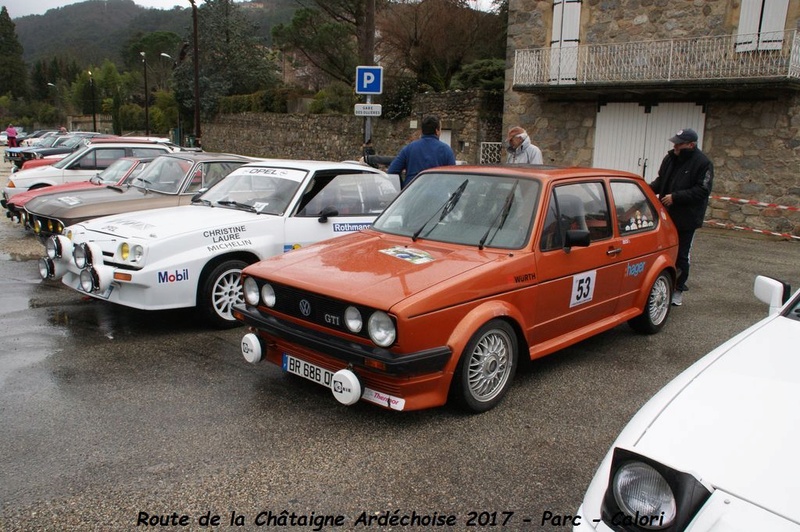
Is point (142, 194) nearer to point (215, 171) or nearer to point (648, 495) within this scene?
point (215, 171)

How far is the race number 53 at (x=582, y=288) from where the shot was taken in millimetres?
4766

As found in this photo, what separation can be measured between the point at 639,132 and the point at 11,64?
4630 inches

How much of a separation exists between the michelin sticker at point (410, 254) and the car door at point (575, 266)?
0.81 meters

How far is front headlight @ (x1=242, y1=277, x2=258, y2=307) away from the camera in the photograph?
4457 millimetres

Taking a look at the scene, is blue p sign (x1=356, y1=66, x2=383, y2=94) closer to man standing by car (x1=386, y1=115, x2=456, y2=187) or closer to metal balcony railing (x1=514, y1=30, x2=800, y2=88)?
man standing by car (x1=386, y1=115, x2=456, y2=187)

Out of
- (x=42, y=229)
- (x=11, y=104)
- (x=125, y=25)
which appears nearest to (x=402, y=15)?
(x=42, y=229)

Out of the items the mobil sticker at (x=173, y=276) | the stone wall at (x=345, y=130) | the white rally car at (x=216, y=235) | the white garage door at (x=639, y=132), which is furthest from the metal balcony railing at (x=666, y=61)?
the mobil sticker at (x=173, y=276)

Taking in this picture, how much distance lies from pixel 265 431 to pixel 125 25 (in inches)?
6451

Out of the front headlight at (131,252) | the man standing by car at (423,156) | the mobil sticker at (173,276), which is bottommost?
the mobil sticker at (173,276)

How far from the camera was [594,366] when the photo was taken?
510cm

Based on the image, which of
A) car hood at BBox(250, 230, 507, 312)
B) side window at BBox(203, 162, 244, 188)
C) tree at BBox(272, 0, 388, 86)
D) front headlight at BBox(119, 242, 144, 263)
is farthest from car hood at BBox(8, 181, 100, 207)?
tree at BBox(272, 0, 388, 86)

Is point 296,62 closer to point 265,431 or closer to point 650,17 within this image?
point 650,17

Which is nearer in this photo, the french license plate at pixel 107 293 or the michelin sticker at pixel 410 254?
the michelin sticker at pixel 410 254

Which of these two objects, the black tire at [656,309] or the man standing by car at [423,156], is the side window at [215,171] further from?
the black tire at [656,309]
